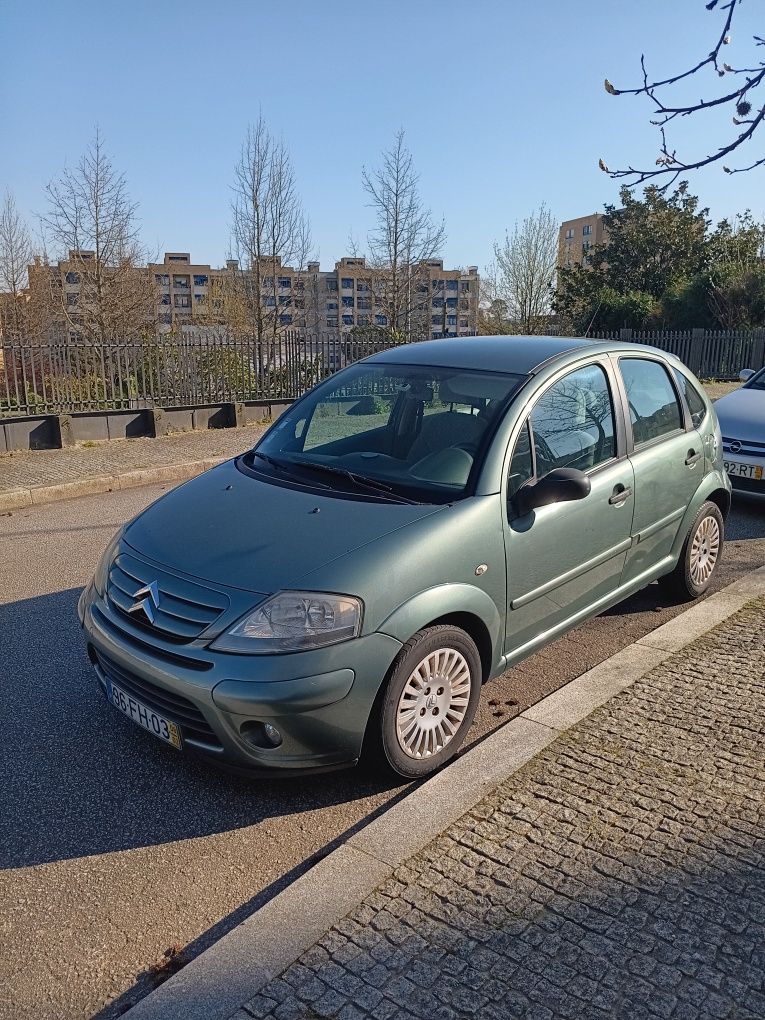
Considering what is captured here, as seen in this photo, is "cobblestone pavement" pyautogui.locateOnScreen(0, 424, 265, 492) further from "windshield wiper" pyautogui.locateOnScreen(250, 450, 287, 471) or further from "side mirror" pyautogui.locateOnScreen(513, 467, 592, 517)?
"side mirror" pyautogui.locateOnScreen(513, 467, 592, 517)

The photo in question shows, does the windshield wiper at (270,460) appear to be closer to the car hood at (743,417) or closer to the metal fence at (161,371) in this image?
the car hood at (743,417)

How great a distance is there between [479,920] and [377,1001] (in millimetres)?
429

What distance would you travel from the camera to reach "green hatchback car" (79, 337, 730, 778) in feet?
9.55

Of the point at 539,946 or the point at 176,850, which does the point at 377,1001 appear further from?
the point at 176,850

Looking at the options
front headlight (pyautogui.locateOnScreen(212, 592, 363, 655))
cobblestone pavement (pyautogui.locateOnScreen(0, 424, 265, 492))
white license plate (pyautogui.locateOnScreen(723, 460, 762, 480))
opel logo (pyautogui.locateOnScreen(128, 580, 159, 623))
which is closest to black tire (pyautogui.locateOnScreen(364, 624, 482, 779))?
front headlight (pyautogui.locateOnScreen(212, 592, 363, 655))

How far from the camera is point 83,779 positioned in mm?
3312

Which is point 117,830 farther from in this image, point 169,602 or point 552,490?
point 552,490

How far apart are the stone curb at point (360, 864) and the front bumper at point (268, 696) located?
36 centimetres

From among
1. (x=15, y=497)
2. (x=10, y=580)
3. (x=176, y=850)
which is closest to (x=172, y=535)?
(x=176, y=850)

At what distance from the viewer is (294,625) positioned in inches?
114

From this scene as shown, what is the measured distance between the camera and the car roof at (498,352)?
415cm

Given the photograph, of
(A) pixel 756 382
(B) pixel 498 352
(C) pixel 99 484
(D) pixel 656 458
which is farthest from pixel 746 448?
(C) pixel 99 484

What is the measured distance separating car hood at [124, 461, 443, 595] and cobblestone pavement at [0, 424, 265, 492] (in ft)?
20.6

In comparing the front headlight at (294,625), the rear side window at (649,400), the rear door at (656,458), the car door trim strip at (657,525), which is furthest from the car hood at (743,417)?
the front headlight at (294,625)
